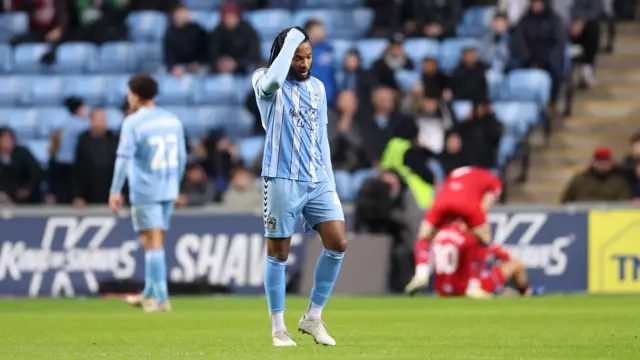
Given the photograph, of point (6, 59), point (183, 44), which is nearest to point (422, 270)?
point (183, 44)

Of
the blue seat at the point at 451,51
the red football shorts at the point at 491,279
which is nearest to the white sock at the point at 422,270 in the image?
the red football shorts at the point at 491,279

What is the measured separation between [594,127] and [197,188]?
18.9 ft

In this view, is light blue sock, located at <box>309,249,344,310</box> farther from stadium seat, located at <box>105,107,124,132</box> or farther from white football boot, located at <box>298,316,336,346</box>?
stadium seat, located at <box>105,107,124,132</box>

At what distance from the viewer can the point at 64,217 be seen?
68.3 ft

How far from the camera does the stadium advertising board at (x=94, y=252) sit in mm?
20562

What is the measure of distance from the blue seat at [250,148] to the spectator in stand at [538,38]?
152 inches

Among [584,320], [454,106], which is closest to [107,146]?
[454,106]

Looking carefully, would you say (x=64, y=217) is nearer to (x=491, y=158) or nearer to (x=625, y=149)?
(x=491, y=158)

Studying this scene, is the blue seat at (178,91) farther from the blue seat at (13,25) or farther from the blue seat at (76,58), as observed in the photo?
the blue seat at (13,25)

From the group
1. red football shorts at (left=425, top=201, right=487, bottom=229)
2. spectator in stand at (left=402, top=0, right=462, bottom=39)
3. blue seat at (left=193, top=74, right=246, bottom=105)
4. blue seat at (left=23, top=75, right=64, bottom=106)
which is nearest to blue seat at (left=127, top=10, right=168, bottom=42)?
blue seat at (left=23, top=75, right=64, bottom=106)

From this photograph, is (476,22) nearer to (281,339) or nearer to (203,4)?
(203,4)

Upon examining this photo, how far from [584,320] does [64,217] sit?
8.90m

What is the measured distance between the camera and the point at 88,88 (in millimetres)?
25984

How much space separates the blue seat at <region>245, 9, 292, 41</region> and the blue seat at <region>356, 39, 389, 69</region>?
143cm
